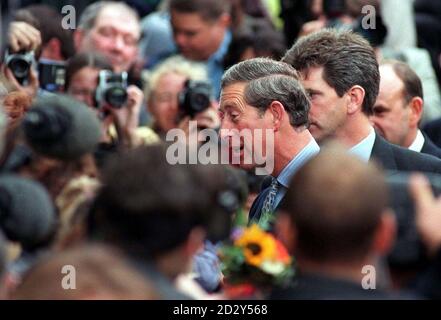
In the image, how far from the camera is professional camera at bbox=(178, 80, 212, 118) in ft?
25.0

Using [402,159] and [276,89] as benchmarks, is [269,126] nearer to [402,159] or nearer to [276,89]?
[276,89]

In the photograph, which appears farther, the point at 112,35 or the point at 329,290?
the point at 112,35

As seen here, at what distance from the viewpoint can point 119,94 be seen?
23.2 feet

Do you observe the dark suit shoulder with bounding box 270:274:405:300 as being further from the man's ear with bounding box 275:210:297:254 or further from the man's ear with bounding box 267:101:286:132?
the man's ear with bounding box 267:101:286:132

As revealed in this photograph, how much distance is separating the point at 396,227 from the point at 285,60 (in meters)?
2.90

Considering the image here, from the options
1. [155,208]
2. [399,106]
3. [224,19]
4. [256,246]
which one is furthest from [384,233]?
[224,19]

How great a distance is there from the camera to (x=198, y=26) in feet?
29.1

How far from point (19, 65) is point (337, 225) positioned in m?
3.36

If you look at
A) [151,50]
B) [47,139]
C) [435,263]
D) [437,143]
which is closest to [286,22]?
[151,50]

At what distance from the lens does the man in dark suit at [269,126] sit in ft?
20.0

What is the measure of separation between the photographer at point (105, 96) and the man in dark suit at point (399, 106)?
1454mm

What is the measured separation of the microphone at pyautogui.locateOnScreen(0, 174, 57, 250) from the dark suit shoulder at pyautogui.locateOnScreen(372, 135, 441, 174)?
233 centimetres

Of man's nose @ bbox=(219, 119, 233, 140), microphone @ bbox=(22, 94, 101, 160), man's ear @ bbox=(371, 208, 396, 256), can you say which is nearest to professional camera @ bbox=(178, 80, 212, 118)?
man's nose @ bbox=(219, 119, 233, 140)

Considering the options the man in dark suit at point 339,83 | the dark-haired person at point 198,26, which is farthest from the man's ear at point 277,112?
the dark-haired person at point 198,26
